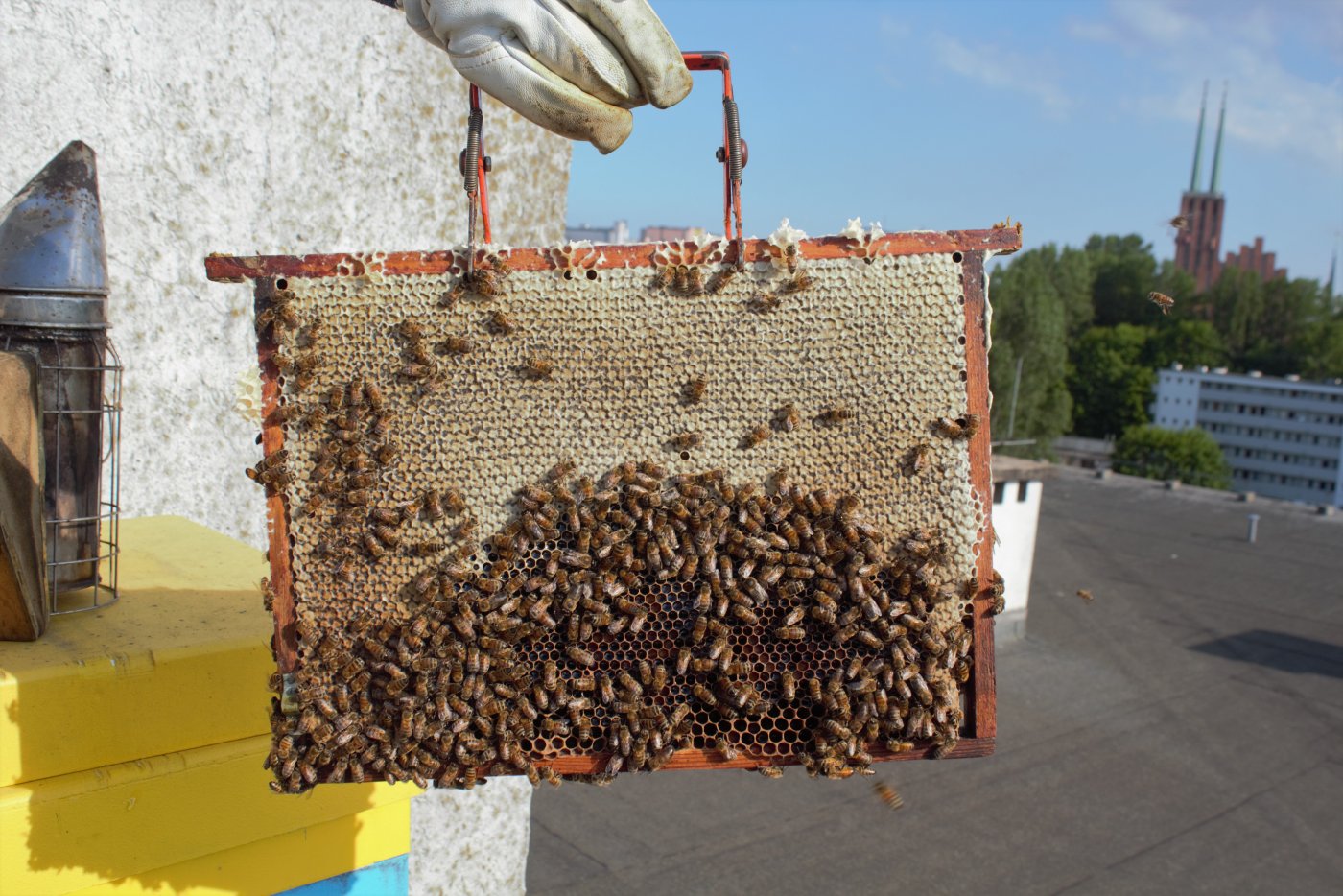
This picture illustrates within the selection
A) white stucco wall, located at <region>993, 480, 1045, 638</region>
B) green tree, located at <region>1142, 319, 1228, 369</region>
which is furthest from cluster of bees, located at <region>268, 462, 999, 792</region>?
green tree, located at <region>1142, 319, 1228, 369</region>

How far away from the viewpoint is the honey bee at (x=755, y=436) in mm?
2652

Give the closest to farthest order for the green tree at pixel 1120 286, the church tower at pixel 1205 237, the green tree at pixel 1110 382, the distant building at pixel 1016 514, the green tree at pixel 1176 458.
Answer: the distant building at pixel 1016 514 → the green tree at pixel 1176 458 → the green tree at pixel 1110 382 → the green tree at pixel 1120 286 → the church tower at pixel 1205 237

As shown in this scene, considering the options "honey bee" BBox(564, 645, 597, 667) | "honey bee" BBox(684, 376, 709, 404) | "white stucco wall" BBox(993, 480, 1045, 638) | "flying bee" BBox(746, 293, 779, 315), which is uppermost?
"flying bee" BBox(746, 293, 779, 315)

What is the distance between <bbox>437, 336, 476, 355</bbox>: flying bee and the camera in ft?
8.66

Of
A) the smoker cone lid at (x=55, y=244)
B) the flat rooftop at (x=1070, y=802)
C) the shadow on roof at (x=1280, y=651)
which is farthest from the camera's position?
the shadow on roof at (x=1280, y=651)

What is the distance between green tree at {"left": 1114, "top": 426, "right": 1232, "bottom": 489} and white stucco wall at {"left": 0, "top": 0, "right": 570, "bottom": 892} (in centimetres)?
7558

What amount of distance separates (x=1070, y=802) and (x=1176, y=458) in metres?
67.8

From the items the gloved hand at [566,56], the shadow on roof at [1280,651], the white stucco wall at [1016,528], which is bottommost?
the shadow on roof at [1280,651]

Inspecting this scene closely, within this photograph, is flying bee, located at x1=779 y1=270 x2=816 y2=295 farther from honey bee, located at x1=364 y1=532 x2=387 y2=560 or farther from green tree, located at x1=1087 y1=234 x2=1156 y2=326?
green tree, located at x1=1087 y1=234 x2=1156 y2=326

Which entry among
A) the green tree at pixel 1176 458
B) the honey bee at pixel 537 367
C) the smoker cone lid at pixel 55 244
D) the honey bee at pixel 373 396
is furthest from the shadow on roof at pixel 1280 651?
the green tree at pixel 1176 458

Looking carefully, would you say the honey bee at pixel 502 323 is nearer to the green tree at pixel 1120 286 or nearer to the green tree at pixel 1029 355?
the green tree at pixel 1029 355

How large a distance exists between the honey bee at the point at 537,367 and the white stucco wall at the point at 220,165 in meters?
3.55

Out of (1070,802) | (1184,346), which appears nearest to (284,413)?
(1070,802)

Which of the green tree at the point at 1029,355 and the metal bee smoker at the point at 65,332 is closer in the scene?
the metal bee smoker at the point at 65,332
